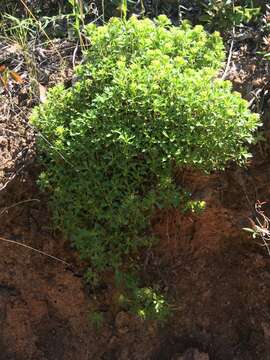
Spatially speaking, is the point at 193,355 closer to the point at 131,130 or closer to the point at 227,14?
the point at 131,130

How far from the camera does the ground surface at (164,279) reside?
354 cm

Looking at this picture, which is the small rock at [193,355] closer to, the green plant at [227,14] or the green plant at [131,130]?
the green plant at [131,130]

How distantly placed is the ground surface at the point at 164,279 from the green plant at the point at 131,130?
231 mm

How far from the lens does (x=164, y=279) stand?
358 cm

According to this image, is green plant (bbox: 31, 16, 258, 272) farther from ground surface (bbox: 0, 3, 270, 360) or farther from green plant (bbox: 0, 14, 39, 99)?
green plant (bbox: 0, 14, 39, 99)

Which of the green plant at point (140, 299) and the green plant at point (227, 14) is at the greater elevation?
the green plant at point (227, 14)

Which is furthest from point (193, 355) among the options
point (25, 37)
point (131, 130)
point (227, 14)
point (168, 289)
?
point (25, 37)

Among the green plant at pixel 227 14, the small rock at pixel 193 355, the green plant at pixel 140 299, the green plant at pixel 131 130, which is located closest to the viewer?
the green plant at pixel 131 130

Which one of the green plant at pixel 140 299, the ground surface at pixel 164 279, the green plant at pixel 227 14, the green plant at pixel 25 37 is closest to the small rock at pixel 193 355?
the ground surface at pixel 164 279

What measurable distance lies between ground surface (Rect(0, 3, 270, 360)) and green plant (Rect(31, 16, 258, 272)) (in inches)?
9.1

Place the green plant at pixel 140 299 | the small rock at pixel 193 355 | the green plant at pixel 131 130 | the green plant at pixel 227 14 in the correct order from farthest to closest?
1. the green plant at pixel 227 14
2. the small rock at pixel 193 355
3. the green plant at pixel 140 299
4. the green plant at pixel 131 130

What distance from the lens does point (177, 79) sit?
10.2 ft

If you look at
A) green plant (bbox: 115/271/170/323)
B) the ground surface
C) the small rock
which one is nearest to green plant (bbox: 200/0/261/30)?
the ground surface

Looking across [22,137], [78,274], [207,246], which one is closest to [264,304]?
[207,246]
